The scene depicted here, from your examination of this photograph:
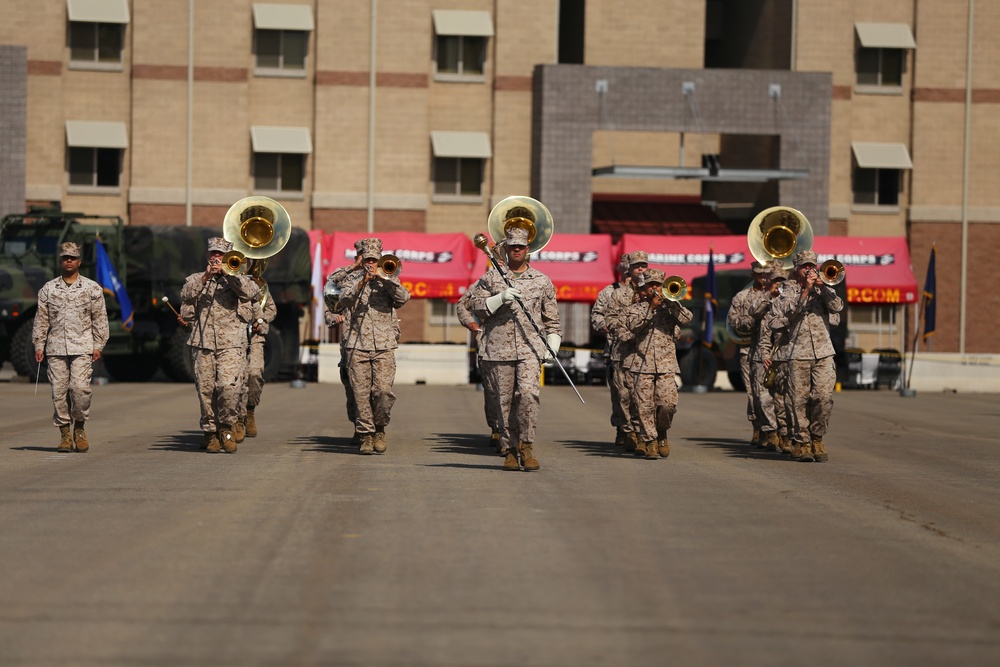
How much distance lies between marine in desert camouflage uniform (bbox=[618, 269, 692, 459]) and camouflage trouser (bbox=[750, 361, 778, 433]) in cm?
148

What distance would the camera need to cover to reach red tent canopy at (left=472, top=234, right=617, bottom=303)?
37.7 meters

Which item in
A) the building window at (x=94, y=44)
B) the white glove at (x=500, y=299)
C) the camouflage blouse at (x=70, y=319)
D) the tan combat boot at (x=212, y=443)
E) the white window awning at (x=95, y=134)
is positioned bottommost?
the tan combat boot at (x=212, y=443)

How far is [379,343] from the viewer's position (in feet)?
51.2

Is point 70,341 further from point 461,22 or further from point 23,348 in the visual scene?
point 461,22

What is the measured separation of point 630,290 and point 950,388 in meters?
21.6

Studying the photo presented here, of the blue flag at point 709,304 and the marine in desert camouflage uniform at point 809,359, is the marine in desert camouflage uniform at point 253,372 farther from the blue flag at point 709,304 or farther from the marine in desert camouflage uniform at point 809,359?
the blue flag at point 709,304

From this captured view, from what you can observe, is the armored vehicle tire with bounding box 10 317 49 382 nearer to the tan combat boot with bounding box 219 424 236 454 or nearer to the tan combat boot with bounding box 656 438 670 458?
the tan combat boot with bounding box 219 424 236 454

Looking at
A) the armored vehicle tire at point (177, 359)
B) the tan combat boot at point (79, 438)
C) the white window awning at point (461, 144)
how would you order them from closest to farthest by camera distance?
the tan combat boot at point (79, 438), the armored vehicle tire at point (177, 359), the white window awning at point (461, 144)

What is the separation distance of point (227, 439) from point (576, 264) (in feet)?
75.5

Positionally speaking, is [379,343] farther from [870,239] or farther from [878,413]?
[870,239]

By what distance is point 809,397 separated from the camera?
52.6 ft

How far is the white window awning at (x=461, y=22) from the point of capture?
45188mm

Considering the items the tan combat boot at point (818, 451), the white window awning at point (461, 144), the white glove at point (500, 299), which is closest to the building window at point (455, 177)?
the white window awning at point (461, 144)

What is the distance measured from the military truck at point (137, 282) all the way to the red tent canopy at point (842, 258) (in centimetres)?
845
